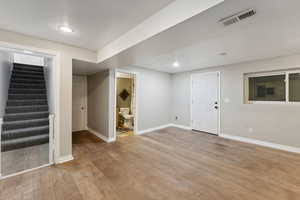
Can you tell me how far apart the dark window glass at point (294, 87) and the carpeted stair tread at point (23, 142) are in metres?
6.43

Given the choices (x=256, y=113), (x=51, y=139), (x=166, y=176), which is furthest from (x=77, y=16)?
(x=256, y=113)

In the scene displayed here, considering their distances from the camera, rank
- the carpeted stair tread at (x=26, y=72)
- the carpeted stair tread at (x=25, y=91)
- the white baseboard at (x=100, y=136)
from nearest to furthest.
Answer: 1. the white baseboard at (x=100, y=136)
2. the carpeted stair tread at (x=25, y=91)
3. the carpeted stair tread at (x=26, y=72)

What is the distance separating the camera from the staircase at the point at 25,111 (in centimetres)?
331

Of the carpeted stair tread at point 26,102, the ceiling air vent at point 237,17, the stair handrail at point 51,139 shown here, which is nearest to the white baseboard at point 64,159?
the stair handrail at point 51,139

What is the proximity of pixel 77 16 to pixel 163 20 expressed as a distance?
1.09 metres

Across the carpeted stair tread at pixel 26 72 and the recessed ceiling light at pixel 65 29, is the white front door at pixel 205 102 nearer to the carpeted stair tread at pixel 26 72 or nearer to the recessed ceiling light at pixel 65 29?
the recessed ceiling light at pixel 65 29

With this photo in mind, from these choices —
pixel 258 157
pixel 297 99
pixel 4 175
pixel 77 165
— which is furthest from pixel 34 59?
pixel 297 99

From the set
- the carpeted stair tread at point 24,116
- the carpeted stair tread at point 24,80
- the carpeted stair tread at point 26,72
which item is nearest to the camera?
the carpeted stair tread at point 24,116

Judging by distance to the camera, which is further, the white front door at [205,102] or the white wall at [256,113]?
the white front door at [205,102]

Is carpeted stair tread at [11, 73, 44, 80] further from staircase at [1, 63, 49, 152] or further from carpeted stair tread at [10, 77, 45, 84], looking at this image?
carpeted stair tread at [10, 77, 45, 84]

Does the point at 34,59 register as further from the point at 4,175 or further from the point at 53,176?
the point at 53,176

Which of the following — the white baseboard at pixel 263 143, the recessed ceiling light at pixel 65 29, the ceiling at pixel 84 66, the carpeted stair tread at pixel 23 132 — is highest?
the recessed ceiling light at pixel 65 29

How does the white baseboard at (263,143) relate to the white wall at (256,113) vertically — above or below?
below

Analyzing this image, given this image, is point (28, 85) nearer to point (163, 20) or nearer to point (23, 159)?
point (23, 159)
